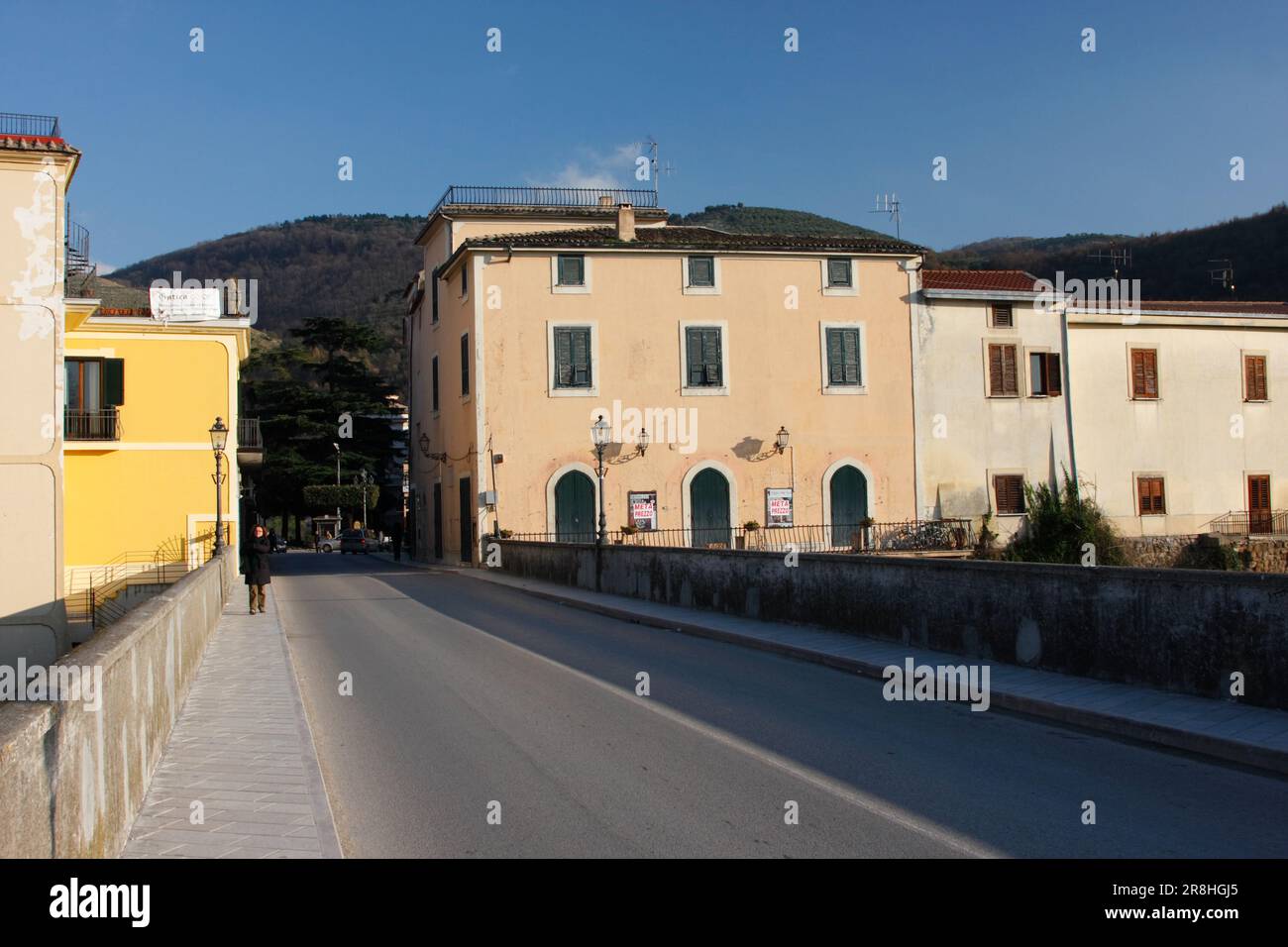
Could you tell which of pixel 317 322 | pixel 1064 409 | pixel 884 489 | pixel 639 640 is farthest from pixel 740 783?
pixel 317 322

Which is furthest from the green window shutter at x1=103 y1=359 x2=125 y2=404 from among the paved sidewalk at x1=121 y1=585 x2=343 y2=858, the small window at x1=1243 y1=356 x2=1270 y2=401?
the small window at x1=1243 y1=356 x2=1270 y2=401

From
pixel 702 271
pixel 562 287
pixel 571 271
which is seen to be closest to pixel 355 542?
pixel 562 287

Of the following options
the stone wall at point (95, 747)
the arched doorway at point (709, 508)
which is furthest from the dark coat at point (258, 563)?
the arched doorway at point (709, 508)

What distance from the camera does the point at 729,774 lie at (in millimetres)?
7484

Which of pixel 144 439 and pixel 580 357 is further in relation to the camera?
pixel 580 357

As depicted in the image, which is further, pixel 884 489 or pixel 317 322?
pixel 317 322

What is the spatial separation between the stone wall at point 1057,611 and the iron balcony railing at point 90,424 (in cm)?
2277

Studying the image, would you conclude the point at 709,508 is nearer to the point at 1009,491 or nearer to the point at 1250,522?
the point at 1009,491

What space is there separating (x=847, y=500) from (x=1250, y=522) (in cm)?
1526

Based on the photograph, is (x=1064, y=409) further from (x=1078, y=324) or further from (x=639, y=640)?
(x=639, y=640)

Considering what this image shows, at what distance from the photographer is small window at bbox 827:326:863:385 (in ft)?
127

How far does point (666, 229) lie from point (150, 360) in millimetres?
17780

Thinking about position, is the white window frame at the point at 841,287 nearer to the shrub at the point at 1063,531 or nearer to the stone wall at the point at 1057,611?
the shrub at the point at 1063,531

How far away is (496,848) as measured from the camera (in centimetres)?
580
